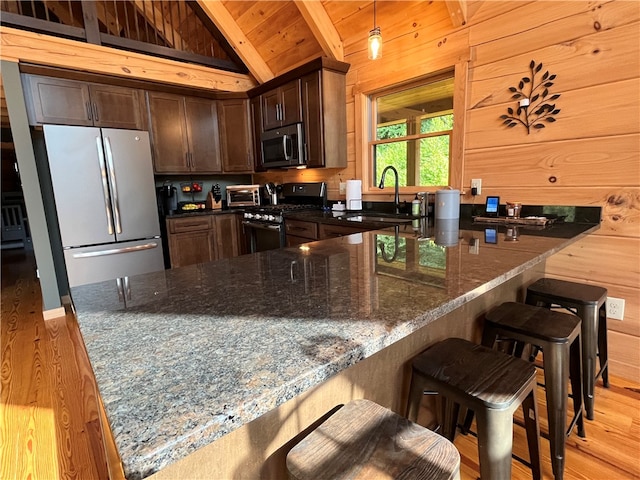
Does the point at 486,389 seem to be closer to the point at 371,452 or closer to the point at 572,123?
the point at 371,452

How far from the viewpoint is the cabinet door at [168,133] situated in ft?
11.7

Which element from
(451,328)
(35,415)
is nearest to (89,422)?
(35,415)

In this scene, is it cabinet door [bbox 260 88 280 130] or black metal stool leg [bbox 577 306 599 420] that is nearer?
black metal stool leg [bbox 577 306 599 420]

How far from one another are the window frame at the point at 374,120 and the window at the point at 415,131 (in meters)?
0.03

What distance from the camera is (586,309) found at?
1530 mm

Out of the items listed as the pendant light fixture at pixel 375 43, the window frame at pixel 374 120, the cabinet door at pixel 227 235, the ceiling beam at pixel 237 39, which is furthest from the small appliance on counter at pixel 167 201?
the pendant light fixture at pixel 375 43

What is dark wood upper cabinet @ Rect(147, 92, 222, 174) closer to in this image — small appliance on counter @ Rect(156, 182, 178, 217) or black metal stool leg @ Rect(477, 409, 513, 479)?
small appliance on counter @ Rect(156, 182, 178, 217)

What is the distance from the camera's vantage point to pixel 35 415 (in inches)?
72.8

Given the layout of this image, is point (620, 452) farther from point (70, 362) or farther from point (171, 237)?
point (171, 237)

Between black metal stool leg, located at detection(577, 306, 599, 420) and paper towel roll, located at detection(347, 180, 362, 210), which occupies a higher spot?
paper towel roll, located at detection(347, 180, 362, 210)

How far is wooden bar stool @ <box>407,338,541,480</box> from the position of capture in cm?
90

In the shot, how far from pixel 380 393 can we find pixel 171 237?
3.09 meters

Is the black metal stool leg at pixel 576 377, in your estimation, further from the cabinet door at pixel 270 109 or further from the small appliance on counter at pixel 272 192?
the small appliance on counter at pixel 272 192

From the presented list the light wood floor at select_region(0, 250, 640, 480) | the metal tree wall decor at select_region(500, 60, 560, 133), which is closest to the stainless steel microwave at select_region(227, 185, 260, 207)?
the light wood floor at select_region(0, 250, 640, 480)
